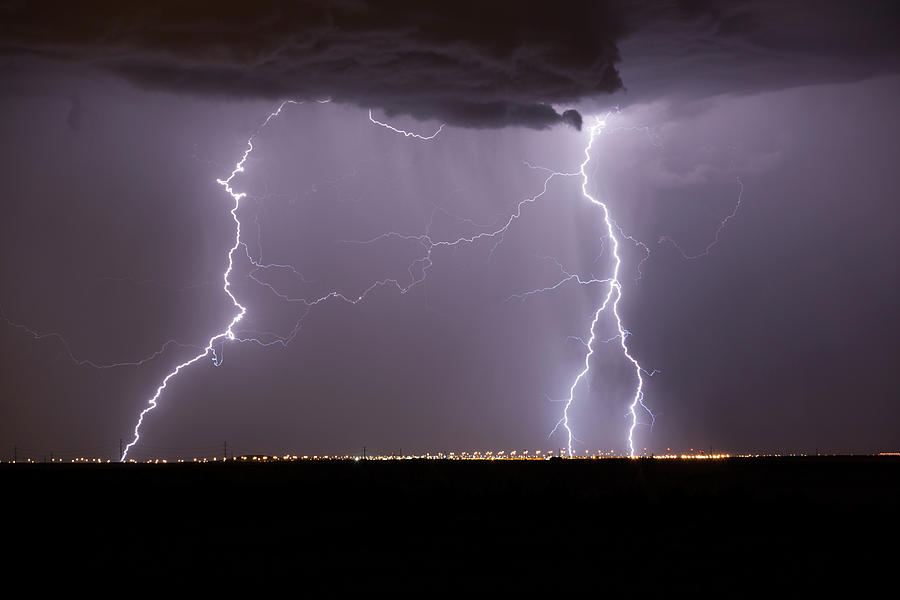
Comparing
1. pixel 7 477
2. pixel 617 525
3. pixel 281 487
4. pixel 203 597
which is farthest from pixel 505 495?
pixel 7 477

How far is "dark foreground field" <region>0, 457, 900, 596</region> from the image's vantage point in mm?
→ 14914

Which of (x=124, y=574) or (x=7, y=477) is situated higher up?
(x=7, y=477)

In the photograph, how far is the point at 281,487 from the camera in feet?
106

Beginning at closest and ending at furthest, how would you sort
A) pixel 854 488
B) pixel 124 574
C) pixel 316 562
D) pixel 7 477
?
pixel 124 574
pixel 316 562
pixel 854 488
pixel 7 477

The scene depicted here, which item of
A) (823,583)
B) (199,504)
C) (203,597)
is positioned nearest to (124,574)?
(203,597)

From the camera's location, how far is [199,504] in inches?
1044

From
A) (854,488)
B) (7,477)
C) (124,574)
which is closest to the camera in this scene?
(124,574)

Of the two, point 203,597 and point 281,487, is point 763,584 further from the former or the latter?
point 281,487

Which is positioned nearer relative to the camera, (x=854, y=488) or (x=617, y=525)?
(x=617, y=525)

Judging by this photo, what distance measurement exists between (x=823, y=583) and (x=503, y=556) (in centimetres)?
460

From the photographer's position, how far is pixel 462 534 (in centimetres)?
1964

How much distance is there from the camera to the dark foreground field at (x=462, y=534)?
48.9 ft

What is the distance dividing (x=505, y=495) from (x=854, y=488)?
35.3 ft

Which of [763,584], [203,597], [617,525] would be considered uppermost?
[617,525]
